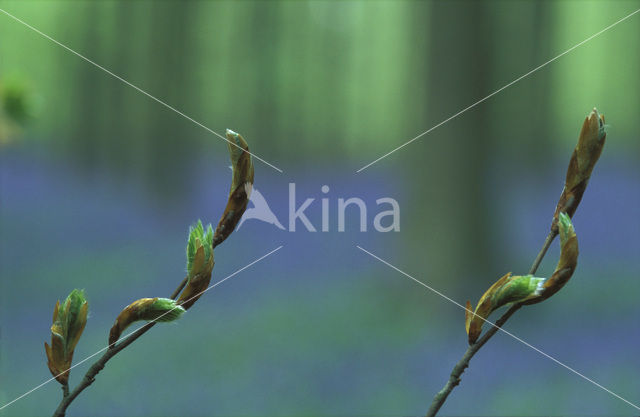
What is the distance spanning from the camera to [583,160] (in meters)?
0.22

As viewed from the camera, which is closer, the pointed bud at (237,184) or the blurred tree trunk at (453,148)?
the pointed bud at (237,184)

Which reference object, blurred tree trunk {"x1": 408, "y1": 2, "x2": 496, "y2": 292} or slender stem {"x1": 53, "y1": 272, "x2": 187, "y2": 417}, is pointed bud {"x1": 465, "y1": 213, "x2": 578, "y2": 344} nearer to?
slender stem {"x1": 53, "y1": 272, "x2": 187, "y2": 417}

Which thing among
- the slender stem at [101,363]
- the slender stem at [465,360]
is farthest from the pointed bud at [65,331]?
the slender stem at [465,360]

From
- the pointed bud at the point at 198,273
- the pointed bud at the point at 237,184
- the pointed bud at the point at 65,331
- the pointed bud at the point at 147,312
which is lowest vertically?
the pointed bud at the point at 65,331

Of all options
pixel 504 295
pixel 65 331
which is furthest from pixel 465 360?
pixel 65 331

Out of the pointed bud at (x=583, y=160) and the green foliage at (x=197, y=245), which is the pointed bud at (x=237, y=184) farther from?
the pointed bud at (x=583, y=160)

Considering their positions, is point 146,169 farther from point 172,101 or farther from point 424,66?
point 424,66

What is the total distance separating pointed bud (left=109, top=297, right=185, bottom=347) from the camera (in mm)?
209

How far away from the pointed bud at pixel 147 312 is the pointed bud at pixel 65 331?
2 cm

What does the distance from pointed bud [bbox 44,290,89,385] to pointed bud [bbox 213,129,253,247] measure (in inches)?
2.1

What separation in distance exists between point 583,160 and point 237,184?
0.40ft

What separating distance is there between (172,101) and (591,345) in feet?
8.61

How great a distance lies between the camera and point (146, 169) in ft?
13.2

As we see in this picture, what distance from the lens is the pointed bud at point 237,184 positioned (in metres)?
0.21
